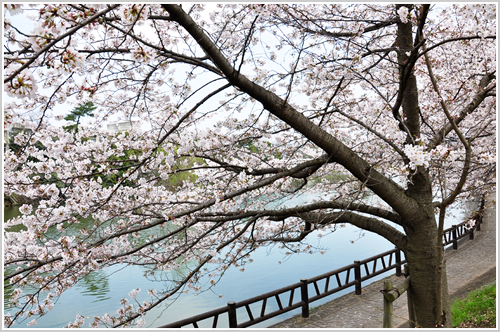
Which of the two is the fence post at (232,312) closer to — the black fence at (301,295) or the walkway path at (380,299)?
the black fence at (301,295)

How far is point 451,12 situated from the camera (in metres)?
5.07

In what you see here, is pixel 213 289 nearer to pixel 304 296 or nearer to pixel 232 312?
pixel 304 296

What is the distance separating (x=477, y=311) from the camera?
527 cm

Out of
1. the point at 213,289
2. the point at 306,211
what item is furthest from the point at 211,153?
the point at 213,289

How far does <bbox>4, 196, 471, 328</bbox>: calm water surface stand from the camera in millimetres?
8711

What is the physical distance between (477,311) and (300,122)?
15.5 ft

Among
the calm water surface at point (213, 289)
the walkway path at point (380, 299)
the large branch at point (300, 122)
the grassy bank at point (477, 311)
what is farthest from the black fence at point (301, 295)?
the large branch at point (300, 122)

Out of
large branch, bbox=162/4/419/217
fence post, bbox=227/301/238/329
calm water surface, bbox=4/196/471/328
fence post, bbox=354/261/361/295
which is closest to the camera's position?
large branch, bbox=162/4/419/217

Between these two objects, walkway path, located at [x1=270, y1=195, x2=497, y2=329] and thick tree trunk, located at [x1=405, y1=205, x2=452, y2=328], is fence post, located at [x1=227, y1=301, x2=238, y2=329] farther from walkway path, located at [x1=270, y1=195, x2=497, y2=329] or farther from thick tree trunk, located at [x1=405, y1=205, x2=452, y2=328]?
thick tree trunk, located at [x1=405, y1=205, x2=452, y2=328]

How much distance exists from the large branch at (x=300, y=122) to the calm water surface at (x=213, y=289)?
399 cm

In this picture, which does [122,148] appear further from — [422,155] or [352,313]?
[352,313]

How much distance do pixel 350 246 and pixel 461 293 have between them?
7013 millimetres

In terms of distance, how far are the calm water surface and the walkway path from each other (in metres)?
1.40

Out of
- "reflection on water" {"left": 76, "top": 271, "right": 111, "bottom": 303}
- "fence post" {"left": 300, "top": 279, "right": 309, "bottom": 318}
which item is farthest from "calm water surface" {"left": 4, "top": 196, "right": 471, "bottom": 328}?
"fence post" {"left": 300, "top": 279, "right": 309, "bottom": 318}
